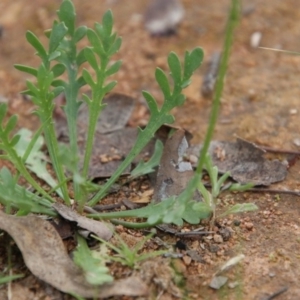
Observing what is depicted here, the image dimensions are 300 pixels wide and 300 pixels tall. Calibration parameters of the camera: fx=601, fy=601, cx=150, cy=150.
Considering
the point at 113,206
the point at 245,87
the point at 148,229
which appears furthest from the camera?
the point at 245,87

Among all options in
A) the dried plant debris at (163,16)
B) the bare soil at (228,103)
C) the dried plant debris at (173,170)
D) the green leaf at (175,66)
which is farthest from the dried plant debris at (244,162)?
the dried plant debris at (163,16)

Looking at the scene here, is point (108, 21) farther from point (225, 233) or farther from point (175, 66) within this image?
point (225, 233)

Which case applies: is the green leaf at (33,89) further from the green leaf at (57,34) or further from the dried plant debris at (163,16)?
the dried plant debris at (163,16)

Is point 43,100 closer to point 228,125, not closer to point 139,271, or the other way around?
point 139,271

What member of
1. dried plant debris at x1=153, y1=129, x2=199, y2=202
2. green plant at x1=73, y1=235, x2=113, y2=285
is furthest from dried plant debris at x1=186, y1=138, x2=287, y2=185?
green plant at x1=73, y1=235, x2=113, y2=285

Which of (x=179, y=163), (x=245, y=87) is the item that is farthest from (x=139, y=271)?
(x=245, y=87)

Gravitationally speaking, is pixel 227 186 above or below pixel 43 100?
below

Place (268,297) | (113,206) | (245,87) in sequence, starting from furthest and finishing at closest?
1. (245,87)
2. (113,206)
3. (268,297)
